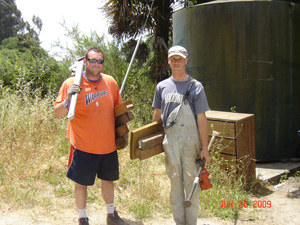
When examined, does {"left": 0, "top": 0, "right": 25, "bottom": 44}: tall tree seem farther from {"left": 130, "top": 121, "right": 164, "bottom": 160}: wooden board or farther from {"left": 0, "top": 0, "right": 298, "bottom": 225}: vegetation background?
{"left": 130, "top": 121, "right": 164, "bottom": 160}: wooden board

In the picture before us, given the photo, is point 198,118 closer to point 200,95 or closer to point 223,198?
point 200,95

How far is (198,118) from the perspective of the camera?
296cm

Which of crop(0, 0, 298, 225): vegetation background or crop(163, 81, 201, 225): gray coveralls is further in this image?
crop(0, 0, 298, 225): vegetation background

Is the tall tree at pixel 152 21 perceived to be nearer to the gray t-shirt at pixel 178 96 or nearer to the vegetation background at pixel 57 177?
the vegetation background at pixel 57 177

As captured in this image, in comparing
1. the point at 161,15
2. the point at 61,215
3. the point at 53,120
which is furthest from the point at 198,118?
the point at 161,15

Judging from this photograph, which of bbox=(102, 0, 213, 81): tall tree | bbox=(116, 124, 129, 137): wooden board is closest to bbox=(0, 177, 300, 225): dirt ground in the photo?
bbox=(116, 124, 129, 137): wooden board

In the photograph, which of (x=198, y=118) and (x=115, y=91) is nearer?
(x=198, y=118)

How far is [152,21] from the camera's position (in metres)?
10.3

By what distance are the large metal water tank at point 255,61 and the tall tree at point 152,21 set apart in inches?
186

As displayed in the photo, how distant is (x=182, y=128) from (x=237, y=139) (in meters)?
1.48

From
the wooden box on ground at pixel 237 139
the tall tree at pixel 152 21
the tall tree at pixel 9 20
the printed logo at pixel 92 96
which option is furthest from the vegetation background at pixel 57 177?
the tall tree at pixel 9 20

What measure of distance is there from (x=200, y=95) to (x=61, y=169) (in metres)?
3.11

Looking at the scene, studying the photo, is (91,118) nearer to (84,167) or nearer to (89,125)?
(89,125)

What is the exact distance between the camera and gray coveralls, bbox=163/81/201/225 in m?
2.95
